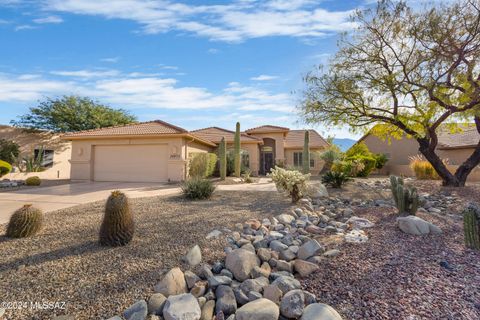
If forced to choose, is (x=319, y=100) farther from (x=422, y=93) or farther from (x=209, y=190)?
(x=209, y=190)

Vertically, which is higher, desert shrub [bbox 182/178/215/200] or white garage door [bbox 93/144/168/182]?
white garage door [bbox 93/144/168/182]

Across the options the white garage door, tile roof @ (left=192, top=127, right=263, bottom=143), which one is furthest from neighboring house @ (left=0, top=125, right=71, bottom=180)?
tile roof @ (left=192, top=127, right=263, bottom=143)

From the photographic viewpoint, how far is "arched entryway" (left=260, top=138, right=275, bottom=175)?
82.3 ft

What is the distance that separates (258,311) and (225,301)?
435 mm

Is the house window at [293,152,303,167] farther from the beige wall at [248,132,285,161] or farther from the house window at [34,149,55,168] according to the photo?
the house window at [34,149,55,168]

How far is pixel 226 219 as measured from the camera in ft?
19.9

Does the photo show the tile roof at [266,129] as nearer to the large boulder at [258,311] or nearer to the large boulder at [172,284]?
the large boulder at [172,284]

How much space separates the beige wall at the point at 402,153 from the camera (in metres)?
21.5

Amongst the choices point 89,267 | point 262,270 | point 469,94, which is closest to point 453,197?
point 469,94

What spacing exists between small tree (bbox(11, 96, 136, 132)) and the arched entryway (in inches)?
615

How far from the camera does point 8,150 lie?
18.8 metres

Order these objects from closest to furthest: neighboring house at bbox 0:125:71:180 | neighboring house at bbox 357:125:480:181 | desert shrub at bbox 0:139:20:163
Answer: desert shrub at bbox 0:139:20:163 → neighboring house at bbox 0:125:71:180 → neighboring house at bbox 357:125:480:181

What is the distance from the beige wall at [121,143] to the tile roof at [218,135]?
222 inches

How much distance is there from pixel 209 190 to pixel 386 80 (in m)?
8.71
